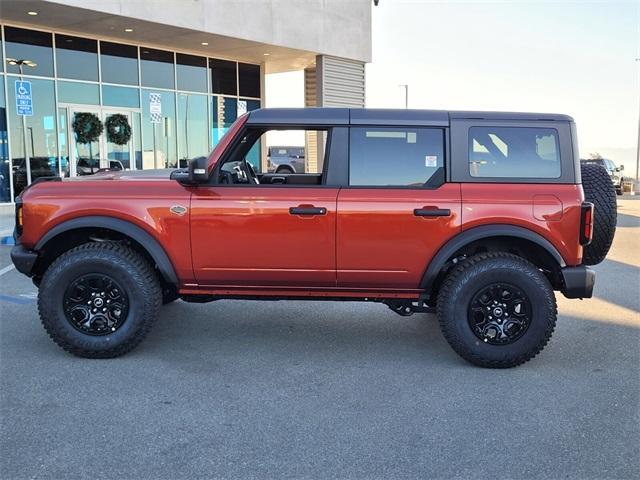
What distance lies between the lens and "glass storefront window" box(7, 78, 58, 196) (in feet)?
51.9

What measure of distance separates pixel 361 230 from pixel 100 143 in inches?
586

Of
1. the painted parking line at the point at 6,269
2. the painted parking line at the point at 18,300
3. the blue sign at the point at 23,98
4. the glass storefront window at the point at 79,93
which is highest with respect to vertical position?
the glass storefront window at the point at 79,93

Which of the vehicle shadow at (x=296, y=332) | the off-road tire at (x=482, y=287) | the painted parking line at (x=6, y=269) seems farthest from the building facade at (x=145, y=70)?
the off-road tire at (x=482, y=287)

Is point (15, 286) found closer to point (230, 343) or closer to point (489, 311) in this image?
point (230, 343)

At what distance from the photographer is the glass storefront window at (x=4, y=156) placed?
1549cm

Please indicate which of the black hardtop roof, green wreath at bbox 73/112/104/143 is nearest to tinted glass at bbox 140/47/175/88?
green wreath at bbox 73/112/104/143

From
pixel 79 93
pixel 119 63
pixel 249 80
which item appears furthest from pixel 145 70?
pixel 249 80

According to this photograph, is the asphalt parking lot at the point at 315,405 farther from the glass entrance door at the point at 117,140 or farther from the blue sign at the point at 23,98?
the glass entrance door at the point at 117,140

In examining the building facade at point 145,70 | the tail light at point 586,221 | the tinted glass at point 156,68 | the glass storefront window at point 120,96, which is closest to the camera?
the tail light at point 586,221

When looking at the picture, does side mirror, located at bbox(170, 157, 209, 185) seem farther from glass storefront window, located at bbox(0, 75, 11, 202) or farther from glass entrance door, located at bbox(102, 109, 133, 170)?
glass entrance door, located at bbox(102, 109, 133, 170)

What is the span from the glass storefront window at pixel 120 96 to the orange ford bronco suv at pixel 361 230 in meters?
13.9

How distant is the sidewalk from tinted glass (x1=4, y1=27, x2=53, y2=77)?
3651 mm

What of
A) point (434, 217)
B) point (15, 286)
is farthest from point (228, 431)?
point (15, 286)

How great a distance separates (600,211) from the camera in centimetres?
500
